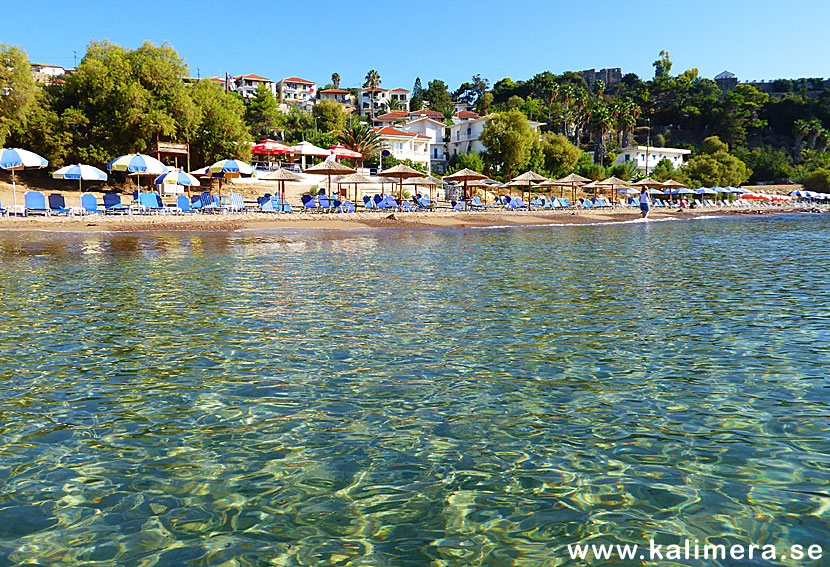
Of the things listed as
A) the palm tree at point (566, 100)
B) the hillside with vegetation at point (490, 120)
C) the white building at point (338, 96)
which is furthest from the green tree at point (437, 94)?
the palm tree at point (566, 100)

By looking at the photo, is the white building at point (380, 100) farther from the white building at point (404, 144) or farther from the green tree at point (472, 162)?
the green tree at point (472, 162)

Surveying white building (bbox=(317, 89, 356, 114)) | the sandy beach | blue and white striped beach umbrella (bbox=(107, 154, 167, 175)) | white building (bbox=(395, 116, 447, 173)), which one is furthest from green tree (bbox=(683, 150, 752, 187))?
white building (bbox=(317, 89, 356, 114))

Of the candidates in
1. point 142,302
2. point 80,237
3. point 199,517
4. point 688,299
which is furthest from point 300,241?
point 199,517

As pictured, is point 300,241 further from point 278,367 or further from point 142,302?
point 278,367

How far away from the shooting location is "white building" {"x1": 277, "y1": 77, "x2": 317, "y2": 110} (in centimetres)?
11244

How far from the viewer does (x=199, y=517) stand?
3.08m

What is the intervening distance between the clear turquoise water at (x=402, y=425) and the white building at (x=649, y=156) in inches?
2908

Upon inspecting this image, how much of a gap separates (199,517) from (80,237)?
20.6 metres

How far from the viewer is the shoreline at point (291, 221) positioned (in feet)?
76.6

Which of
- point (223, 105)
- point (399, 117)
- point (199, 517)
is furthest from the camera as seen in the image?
point (399, 117)

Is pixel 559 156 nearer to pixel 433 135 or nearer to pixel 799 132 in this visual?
pixel 433 135

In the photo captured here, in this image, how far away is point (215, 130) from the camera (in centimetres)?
4200

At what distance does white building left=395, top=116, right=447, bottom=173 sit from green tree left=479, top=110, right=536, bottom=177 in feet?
42.5

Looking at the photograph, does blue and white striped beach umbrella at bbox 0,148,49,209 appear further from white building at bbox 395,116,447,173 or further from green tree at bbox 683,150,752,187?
green tree at bbox 683,150,752,187
